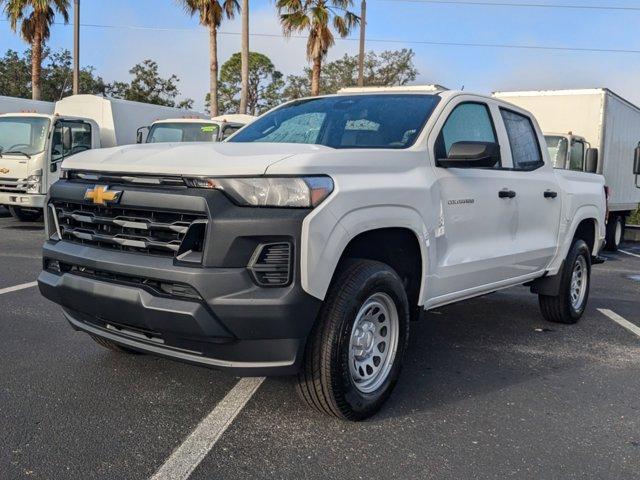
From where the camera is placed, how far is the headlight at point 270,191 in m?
3.15

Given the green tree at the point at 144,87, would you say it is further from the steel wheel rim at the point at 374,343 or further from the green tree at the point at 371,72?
the steel wheel rim at the point at 374,343

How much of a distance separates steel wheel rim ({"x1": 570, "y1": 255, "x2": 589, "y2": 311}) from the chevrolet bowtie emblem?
4549 mm

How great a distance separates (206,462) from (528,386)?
228cm

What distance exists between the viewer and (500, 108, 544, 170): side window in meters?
5.29

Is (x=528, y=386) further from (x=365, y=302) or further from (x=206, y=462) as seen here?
(x=206, y=462)

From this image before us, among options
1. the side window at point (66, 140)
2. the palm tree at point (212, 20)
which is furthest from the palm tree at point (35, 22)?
the side window at point (66, 140)

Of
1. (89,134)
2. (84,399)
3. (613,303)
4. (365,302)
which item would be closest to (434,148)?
(365,302)

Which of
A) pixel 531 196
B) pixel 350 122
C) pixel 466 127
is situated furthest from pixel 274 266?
pixel 531 196

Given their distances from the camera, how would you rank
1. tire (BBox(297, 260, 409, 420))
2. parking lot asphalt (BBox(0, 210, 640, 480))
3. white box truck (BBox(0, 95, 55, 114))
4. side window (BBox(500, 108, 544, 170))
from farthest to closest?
white box truck (BBox(0, 95, 55, 114)), side window (BBox(500, 108, 544, 170)), tire (BBox(297, 260, 409, 420)), parking lot asphalt (BBox(0, 210, 640, 480))

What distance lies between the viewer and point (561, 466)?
322 cm

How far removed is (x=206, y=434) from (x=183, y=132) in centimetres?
1160

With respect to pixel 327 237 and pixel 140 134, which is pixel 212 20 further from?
pixel 327 237

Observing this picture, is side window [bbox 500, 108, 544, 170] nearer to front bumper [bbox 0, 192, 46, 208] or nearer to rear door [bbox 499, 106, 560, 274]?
rear door [bbox 499, 106, 560, 274]

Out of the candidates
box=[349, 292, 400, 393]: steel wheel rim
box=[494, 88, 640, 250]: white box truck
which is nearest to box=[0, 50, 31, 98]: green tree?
box=[494, 88, 640, 250]: white box truck
